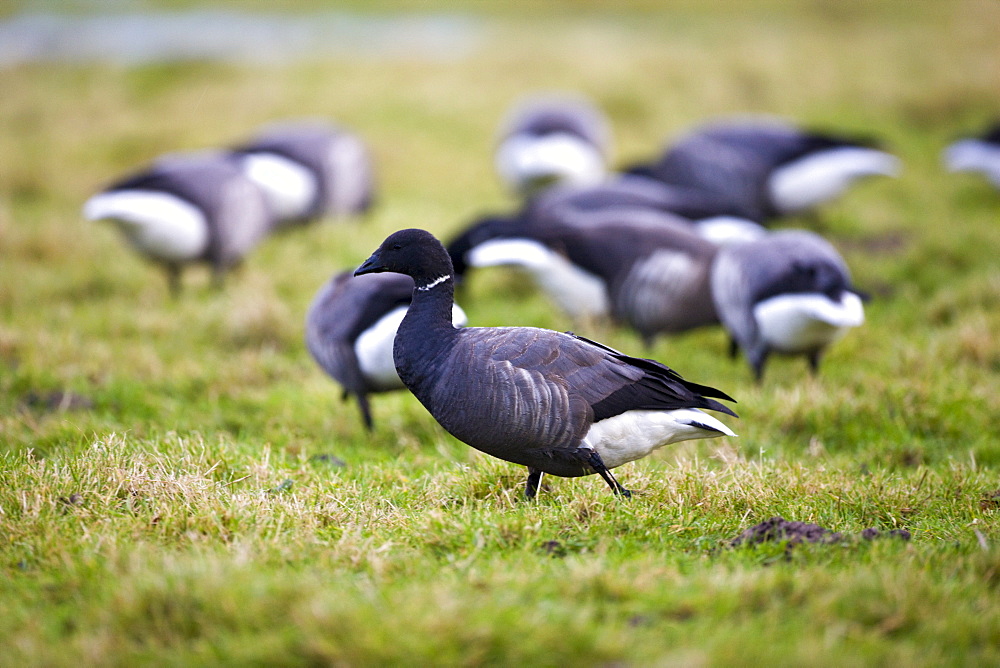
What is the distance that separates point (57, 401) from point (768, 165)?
7.42 meters

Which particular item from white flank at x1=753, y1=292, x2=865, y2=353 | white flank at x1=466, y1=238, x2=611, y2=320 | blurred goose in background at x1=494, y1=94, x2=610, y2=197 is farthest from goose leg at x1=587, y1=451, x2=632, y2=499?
blurred goose in background at x1=494, y1=94, x2=610, y2=197

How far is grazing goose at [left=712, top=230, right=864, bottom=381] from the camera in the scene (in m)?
5.38

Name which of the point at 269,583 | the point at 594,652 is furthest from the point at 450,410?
the point at 594,652

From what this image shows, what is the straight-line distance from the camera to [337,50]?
59.0ft

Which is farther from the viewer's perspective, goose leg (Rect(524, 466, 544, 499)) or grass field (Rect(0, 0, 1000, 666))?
goose leg (Rect(524, 466, 544, 499))

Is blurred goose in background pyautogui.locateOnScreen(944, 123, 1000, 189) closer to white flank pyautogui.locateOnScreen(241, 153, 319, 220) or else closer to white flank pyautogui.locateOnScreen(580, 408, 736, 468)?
white flank pyautogui.locateOnScreen(241, 153, 319, 220)

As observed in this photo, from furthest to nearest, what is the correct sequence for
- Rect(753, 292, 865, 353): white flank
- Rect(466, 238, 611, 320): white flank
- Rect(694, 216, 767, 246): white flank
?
Rect(694, 216, 767, 246): white flank, Rect(466, 238, 611, 320): white flank, Rect(753, 292, 865, 353): white flank

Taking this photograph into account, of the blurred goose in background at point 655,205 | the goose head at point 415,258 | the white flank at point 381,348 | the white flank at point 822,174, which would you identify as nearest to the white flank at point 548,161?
the blurred goose in background at point 655,205

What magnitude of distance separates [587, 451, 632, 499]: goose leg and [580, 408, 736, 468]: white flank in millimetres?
52

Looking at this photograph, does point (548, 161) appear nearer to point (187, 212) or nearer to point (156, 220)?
point (187, 212)

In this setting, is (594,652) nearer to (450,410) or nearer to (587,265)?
(450,410)

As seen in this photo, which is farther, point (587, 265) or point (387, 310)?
point (587, 265)

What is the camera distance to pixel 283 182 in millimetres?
9617

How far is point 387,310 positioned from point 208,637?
256 cm
